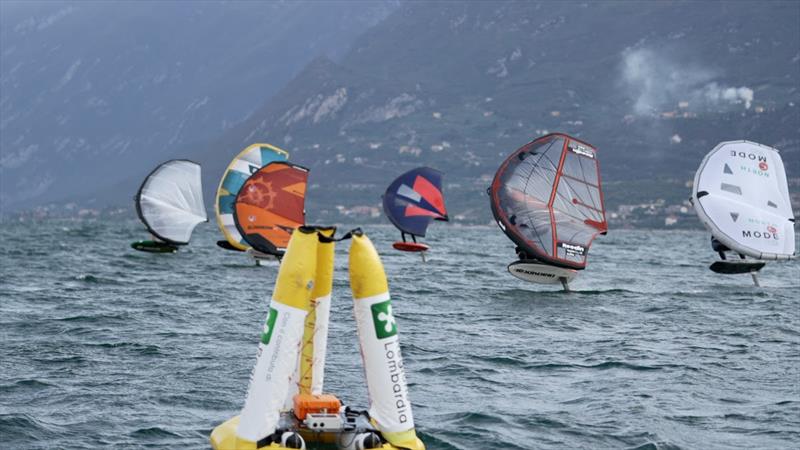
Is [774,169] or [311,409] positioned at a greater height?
[774,169]

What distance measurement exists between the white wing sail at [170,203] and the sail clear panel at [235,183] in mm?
4004

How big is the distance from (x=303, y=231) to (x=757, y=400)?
15.0m

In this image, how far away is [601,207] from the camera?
59.0 m

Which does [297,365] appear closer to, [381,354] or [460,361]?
[381,354]

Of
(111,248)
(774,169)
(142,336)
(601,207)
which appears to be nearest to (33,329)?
(142,336)

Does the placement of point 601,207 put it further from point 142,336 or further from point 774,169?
point 142,336

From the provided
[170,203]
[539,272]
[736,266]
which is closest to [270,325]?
[539,272]

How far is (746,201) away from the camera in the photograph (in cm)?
6088

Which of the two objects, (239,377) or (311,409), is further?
(239,377)

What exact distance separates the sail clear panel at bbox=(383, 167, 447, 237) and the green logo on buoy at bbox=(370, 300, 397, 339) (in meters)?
55.6

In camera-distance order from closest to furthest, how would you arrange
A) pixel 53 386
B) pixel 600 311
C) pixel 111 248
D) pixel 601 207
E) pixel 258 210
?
1. pixel 53 386
2. pixel 600 311
3. pixel 601 207
4. pixel 258 210
5. pixel 111 248

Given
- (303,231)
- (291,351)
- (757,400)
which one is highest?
(303,231)

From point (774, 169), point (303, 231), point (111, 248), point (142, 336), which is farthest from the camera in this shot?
point (111, 248)

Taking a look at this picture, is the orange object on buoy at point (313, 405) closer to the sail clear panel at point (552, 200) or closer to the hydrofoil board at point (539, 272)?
the sail clear panel at point (552, 200)
